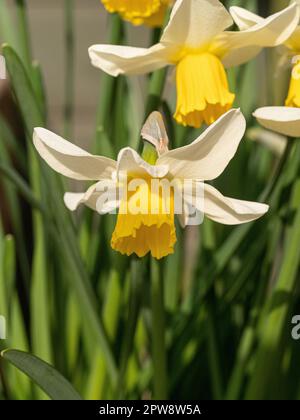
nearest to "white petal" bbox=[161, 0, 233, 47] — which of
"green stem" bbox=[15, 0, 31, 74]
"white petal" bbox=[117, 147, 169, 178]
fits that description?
"white petal" bbox=[117, 147, 169, 178]

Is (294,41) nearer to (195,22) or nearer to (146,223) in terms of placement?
(195,22)

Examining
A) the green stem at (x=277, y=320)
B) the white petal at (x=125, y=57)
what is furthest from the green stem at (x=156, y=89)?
the green stem at (x=277, y=320)

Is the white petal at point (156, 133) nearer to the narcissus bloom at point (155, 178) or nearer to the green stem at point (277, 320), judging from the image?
the narcissus bloom at point (155, 178)

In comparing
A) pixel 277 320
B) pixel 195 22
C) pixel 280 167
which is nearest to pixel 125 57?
pixel 195 22

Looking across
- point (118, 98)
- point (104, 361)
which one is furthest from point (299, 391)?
point (118, 98)

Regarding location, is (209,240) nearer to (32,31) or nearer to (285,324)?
(285,324)
